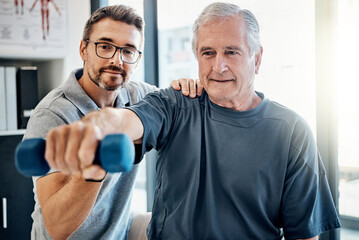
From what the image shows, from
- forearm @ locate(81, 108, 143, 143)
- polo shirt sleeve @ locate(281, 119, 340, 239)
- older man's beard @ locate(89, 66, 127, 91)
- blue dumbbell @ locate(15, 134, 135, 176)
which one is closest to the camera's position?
blue dumbbell @ locate(15, 134, 135, 176)

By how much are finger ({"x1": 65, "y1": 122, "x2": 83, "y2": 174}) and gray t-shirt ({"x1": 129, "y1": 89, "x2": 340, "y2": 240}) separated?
538 mm

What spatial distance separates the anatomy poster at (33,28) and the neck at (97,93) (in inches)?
31.8

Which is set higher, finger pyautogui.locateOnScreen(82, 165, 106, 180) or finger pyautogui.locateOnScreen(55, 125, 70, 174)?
finger pyautogui.locateOnScreen(55, 125, 70, 174)

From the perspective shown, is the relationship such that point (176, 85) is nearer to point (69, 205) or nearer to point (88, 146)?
point (69, 205)

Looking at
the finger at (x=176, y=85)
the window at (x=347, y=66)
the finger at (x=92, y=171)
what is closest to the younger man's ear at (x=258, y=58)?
the finger at (x=176, y=85)

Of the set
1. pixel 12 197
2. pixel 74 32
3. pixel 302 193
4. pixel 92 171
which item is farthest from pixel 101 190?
pixel 74 32

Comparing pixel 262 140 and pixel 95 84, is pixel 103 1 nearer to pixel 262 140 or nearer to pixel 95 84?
pixel 95 84

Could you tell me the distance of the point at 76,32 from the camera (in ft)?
8.24

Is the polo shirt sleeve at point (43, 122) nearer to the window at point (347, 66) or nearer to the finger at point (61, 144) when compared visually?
the finger at point (61, 144)

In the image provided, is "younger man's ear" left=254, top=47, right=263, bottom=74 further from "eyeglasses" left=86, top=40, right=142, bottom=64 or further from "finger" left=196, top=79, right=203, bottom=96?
"eyeglasses" left=86, top=40, right=142, bottom=64

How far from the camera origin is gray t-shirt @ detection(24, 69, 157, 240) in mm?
1383

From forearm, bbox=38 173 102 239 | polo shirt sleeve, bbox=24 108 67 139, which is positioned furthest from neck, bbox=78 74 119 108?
forearm, bbox=38 173 102 239

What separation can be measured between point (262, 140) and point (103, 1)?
6.66 ft

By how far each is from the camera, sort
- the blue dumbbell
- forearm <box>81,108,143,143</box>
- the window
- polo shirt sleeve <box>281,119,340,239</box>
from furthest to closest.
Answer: the window
polo shirt sleeve <box>281,119,340,239</box>
forearm <box>81,108,143,143</box>
the blue dumbbell
